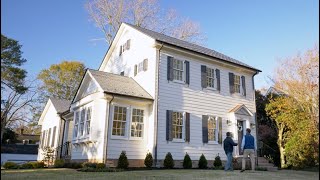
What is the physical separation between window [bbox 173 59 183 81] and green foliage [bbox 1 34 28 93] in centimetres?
1524

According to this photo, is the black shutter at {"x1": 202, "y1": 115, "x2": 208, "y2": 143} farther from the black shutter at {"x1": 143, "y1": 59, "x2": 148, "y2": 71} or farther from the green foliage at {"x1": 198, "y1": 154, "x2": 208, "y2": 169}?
the black shutter at {"x1": 143, "y1": 59, "x2": 148, "y2": 71}

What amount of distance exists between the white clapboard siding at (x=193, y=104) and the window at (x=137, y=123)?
1.01m

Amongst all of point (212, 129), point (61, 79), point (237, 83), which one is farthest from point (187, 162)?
point (61, 79)

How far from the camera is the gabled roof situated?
63.1ft

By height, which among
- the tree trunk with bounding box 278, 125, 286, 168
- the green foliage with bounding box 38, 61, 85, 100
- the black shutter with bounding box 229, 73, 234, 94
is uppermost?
the green foliage with bounding box 38, 61, 85, 100

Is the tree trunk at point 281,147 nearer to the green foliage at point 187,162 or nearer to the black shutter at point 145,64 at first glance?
the green foliage at point 187,162

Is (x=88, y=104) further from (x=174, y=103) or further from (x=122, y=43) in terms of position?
(x=122, y=43)

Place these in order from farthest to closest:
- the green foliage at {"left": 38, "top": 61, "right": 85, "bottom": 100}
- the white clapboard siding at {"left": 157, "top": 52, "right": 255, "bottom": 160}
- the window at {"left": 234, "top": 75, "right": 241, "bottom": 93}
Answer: the green foliage at {"left": 38, "top": 61, "right": 85, "bottom": 100}
the window at {"left": 234, "top": 75, "right": 241, "bottom": 93}
the white clapboard siding at {"left": 157, "top": 52, "right": 255, "bottom": 160}

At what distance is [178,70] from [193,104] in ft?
7.10

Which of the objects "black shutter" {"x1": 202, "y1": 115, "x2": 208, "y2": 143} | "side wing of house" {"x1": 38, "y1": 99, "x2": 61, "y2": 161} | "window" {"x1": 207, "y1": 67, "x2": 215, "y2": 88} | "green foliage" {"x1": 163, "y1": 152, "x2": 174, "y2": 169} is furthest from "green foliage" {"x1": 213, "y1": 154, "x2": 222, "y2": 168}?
"side wing of house" {"x1": 38, "y1": 99, "x2": 61, "y2": 161}

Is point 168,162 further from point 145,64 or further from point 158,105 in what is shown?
point 145,64

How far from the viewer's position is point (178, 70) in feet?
57.8

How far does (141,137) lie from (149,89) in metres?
2.72

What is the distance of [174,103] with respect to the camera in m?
16.8
